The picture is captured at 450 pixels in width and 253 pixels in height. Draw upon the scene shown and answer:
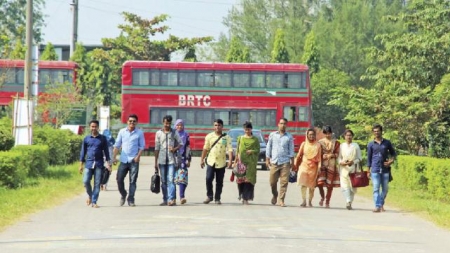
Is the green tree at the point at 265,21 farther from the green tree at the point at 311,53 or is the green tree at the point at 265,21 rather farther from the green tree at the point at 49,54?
the green tree at the point at 49,54

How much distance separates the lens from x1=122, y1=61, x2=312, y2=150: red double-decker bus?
5144cm

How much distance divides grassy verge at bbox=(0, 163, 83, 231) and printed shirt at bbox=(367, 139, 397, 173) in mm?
5842

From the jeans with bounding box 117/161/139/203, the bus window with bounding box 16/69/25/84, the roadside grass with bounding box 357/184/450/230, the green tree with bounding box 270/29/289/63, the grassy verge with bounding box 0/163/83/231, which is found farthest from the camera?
Answer: the green tree with bounding box 270/29/289/63

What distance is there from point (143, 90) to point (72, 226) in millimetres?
36459

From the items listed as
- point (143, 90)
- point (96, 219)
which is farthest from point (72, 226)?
point (143, 90)

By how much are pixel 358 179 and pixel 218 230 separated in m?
6.26

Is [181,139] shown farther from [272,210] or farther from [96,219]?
[96,219]

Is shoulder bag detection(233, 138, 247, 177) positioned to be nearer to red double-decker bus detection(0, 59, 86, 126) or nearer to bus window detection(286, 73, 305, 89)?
bus window detection(286, 73, 305, 89)

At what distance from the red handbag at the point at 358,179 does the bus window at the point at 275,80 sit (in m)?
30.8

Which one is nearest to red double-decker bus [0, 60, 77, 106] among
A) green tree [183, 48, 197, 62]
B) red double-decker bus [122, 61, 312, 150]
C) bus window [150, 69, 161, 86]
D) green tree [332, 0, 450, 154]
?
red double-decker bus [122, 61, 312, 150]

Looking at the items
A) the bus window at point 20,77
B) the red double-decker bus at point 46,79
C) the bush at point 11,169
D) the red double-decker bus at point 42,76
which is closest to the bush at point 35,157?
the bush at point 11,169

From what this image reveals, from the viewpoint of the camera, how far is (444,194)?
22875 millimetres

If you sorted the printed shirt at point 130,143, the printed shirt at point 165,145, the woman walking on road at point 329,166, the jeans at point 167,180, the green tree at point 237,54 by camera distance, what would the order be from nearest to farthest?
1. the printed shirt at point 130,143
2. the jeans at point 167,180
3. the printed shirt at point 165,145
4. the woman walking on road at point 329,166
5. the green tree at point 237,54

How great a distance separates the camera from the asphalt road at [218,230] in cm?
1277
